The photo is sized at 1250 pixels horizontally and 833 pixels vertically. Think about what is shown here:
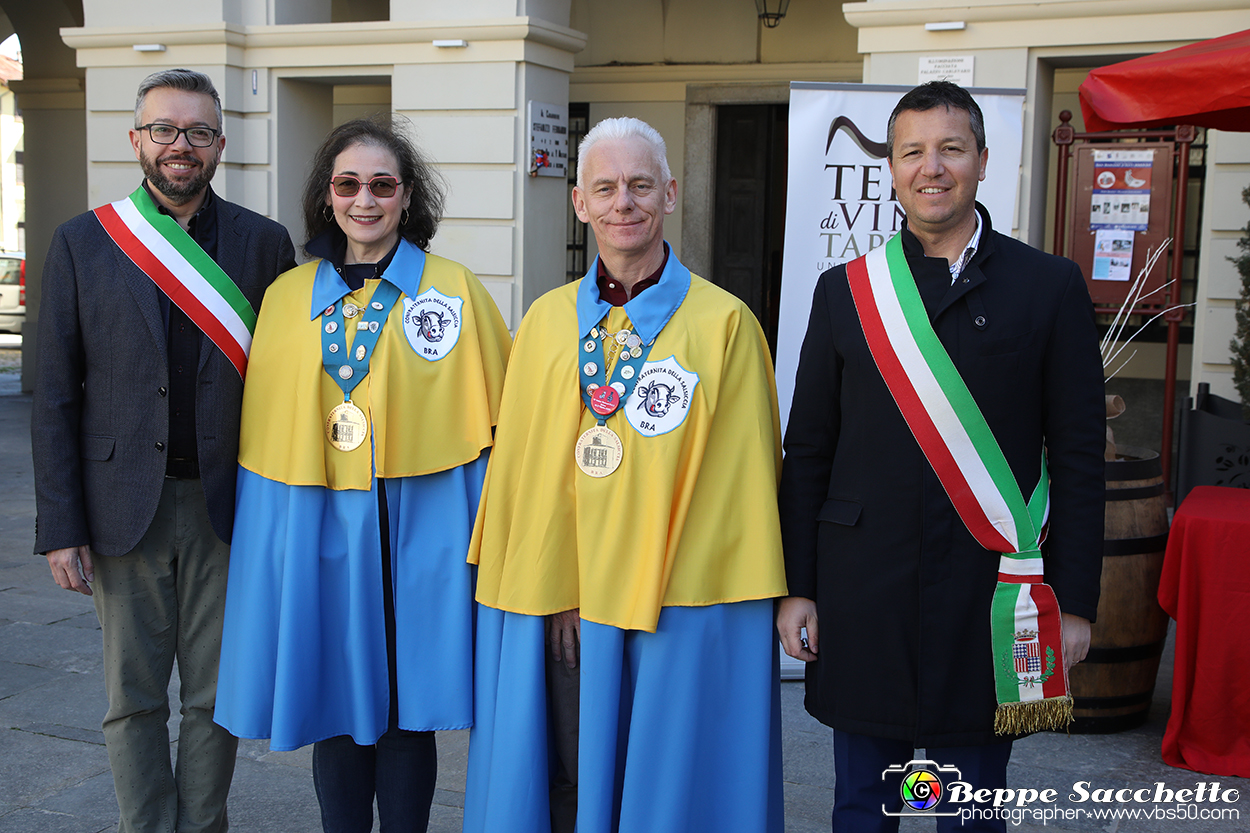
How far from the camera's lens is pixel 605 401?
2.44 meters

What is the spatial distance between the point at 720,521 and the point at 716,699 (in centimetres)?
38

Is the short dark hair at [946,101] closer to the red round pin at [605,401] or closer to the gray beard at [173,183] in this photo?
the red round pin at [605,401]

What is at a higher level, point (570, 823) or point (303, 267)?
point (303, 267)

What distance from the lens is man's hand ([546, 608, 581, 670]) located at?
2.52 meters

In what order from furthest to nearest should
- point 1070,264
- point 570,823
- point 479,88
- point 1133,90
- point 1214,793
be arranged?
point 479,88, point 1133,90, point 1214,793, point 570,823, point 1070,264

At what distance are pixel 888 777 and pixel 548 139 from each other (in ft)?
22.2

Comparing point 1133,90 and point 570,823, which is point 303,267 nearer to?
point 570,823

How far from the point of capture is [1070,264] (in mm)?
2410

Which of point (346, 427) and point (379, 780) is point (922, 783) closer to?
point (379, 780)

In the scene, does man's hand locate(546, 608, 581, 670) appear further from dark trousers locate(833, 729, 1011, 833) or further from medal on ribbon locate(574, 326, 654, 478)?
dark trousers locate(833, 729, 1011, 833)

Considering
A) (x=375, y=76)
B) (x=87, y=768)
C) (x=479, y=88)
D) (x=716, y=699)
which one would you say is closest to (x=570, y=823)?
(x=716, y=699)

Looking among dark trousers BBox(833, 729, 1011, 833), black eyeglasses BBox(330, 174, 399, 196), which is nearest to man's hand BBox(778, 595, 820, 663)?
dark trousers BBox(833, 729, 1011, 833)

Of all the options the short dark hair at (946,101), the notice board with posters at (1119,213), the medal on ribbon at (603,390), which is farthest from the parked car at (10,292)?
the short dark hair at (946,101)

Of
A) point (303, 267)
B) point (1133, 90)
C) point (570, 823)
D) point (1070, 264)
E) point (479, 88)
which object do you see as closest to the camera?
point (1070, 264)
